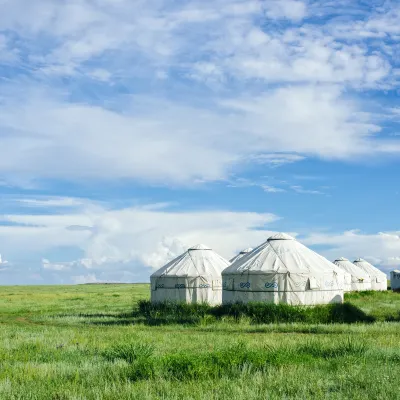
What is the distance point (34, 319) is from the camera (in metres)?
26.0

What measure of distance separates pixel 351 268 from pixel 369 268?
460 centimetres

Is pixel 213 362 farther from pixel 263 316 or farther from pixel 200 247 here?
pixel 200 247

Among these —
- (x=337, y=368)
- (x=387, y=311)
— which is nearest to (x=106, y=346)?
(x=337, y=368)

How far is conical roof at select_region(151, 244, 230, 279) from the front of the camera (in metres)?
28.8

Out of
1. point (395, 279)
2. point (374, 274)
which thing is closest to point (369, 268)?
point (374, 274)

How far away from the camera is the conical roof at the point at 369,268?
57.7 meters

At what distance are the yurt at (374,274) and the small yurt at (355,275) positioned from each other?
57.2 inches

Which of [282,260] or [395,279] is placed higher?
[282,260]

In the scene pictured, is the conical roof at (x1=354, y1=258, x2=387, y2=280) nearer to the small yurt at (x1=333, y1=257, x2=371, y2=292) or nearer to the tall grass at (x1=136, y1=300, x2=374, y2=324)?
the small yurt at (x1=333, y1=257, x2=371, y2=292)

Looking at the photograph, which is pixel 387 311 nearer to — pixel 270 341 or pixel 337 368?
pixel 270 341

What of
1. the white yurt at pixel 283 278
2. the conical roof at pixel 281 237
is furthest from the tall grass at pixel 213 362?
the conical roof at pixel 281 237

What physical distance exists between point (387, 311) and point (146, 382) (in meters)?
21.4


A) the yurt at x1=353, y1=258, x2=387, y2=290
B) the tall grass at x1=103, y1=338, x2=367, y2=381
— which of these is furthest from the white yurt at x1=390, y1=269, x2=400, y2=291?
the tall grass at x1=103, y1=338, x2=367, y2=381

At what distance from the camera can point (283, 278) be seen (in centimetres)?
2377
